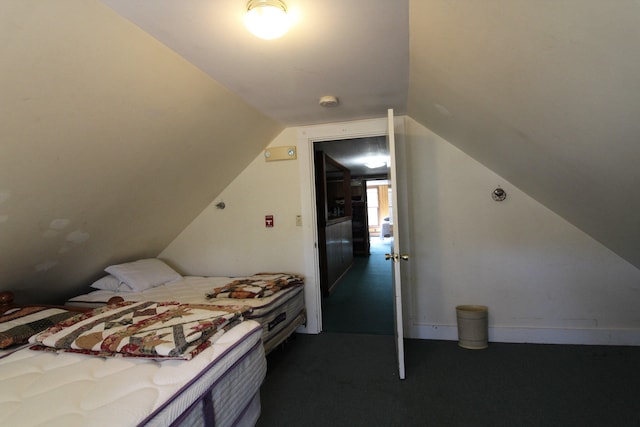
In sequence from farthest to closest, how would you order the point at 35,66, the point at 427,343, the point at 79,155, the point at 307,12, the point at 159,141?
1. the point at 427,343
2. the point at 159,141
3. the point at 79,155
4. the point at 307,12
5. the point at 35,66

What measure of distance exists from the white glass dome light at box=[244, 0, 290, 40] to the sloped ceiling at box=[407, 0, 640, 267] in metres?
0.57

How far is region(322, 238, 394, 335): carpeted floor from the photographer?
11.3 feet

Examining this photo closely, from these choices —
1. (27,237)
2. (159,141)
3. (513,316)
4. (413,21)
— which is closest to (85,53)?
(159,141)

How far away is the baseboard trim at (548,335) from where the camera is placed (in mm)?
2668

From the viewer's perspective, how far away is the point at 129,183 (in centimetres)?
233

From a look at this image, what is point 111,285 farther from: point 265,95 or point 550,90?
point 550,90

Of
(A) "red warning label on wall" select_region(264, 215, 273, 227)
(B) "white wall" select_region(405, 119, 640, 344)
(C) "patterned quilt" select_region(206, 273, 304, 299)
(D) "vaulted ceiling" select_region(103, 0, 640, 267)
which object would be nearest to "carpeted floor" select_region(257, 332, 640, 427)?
(B) "white wall" select_region(405, 119, 640, 344)

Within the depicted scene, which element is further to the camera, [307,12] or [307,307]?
[307,307]

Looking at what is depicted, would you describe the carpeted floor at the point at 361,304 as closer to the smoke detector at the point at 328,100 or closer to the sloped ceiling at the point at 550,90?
the sloped ceiling at the point at 550,90

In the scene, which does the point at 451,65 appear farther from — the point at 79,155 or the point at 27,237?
the point at 27,237

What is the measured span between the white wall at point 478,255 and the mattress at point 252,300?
385mm

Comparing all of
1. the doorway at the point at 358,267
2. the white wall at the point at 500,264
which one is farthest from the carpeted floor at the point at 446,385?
the doorway at the point at 358,267

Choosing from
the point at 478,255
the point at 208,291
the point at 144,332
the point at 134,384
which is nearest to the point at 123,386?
the point at 134,384

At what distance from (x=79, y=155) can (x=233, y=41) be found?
1091mm
